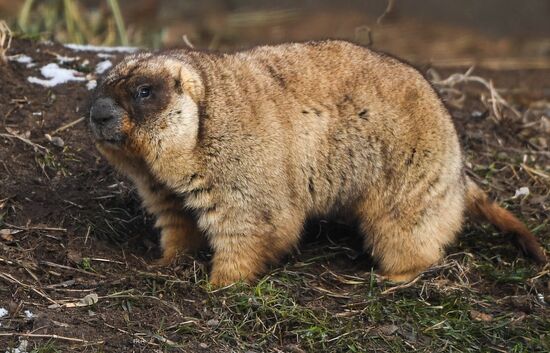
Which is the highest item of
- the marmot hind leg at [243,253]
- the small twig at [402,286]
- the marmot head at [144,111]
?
the marmot head at [144,111]

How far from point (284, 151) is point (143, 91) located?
3.21 ft

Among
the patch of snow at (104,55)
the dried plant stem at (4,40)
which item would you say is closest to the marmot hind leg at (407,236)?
the patch of snow at (104,55)

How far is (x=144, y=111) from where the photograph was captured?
585 cm

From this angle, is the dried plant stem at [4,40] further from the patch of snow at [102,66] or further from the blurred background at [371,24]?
the blurred background at [371,24]

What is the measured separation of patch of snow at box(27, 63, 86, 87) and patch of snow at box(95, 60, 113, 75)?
18cm

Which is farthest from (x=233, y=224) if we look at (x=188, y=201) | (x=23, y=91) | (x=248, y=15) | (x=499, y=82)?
(x=248, y=15)

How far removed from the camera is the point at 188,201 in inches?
242

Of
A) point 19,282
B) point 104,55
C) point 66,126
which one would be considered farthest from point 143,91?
point 104,55

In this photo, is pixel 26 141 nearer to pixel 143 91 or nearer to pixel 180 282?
pixel 143 91

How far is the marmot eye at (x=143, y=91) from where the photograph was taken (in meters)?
5.88

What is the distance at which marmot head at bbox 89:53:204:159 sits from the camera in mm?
5820

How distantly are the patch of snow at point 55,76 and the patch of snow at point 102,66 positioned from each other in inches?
7.2

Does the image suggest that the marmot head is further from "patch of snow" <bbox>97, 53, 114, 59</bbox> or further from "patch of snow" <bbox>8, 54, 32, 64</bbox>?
"patch of snow" <bbox>97, 53, 114, 59</bbox>

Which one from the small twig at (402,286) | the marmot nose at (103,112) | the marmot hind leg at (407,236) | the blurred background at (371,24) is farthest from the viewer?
the blurred background at (371,24)
